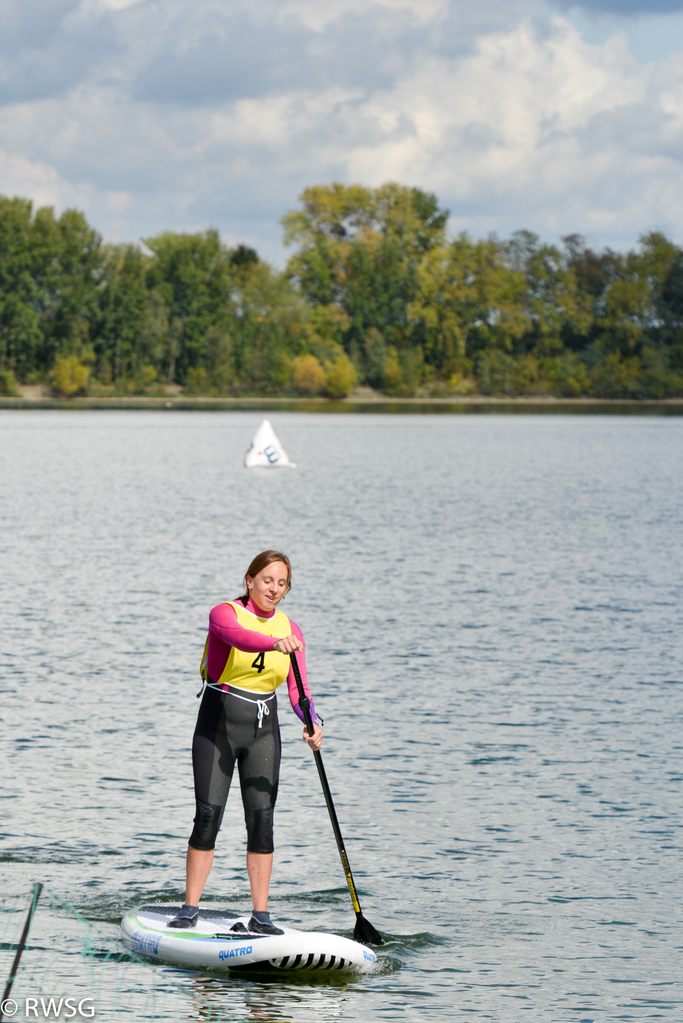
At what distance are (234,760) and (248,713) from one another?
31 cm

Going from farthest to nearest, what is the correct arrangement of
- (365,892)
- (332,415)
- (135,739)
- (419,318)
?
(419,318) < (332,415) < (135,739) < (365,892)

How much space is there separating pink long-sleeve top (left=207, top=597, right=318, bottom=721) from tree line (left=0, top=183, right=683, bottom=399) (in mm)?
118467

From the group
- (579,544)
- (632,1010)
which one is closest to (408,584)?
(579,544)

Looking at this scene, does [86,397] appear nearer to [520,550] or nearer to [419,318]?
[419,318]

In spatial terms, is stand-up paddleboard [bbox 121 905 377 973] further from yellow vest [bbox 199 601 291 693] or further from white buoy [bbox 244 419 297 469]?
white buoy [bbox 244 419 297 469]

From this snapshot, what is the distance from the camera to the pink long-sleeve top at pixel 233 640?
749 centimetres

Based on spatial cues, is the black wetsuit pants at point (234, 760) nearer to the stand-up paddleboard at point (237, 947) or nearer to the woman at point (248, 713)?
the woman at point (248, 713)

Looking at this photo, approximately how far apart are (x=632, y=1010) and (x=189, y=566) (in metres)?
20.4

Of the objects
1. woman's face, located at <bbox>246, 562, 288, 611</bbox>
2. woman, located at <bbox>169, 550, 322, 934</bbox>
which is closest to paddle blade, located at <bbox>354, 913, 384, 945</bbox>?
woman, located at <bbox>169, 550, 322, 934</bbox>

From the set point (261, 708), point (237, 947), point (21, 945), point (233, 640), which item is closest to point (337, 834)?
point (237, 947)

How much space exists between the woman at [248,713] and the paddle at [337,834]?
0.04 m

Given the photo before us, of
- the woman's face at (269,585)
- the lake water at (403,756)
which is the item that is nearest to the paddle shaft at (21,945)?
the lake water at (403,756)

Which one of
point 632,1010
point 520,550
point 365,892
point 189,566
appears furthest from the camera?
point 520,550

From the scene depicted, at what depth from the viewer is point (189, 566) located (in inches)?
1094
